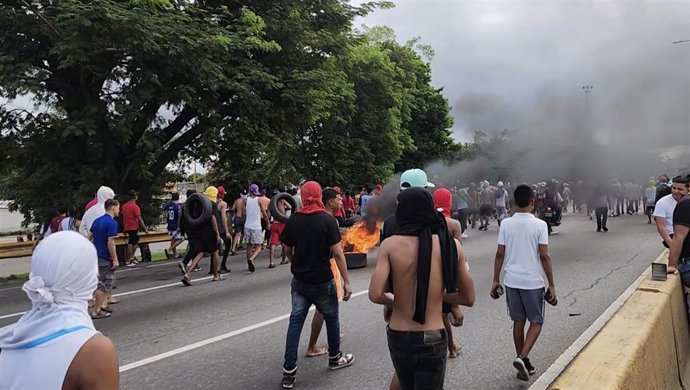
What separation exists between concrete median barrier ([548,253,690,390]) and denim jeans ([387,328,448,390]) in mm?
636

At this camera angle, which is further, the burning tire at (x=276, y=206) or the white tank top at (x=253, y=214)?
the white tank top at (x=253, y=214)

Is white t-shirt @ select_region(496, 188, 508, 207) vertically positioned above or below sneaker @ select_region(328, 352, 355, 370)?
above

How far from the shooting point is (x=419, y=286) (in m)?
2.95

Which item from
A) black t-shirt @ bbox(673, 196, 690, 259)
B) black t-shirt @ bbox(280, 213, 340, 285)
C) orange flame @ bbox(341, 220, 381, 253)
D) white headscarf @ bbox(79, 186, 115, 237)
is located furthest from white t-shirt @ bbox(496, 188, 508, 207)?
black t-shirt @ bbox(280, 213, 340, 285)

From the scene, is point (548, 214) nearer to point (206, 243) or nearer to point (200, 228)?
point (206, 243)

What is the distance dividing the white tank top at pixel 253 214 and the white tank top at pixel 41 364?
964 centimetres

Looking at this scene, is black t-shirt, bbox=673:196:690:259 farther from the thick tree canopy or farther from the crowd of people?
the thick tree canopy

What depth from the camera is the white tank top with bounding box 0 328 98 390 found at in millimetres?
1721

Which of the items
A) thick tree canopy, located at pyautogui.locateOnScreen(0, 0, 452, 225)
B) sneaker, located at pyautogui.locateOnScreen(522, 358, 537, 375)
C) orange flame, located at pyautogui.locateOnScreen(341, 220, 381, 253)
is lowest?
sneaker, located at pyautogui.locateOnScreen(522, 358, 537, 375)

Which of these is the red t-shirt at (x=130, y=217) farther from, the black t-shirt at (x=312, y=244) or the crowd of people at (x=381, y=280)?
the black t-shirt at (x=312, y=244)

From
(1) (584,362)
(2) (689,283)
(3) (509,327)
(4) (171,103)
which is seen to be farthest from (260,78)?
(1) (584,362)

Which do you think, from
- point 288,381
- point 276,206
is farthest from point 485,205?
point 288,381

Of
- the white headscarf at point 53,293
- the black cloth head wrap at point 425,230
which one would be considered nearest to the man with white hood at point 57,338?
the white headscarf at point 53,293

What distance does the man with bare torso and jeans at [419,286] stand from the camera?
292 cm
